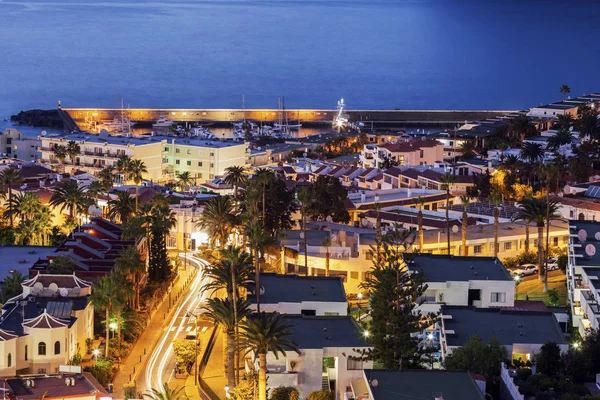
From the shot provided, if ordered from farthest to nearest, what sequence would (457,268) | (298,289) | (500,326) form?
(457,268) → (298,289) → (500,326)

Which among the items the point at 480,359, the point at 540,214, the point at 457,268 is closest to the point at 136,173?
the point at 540,214

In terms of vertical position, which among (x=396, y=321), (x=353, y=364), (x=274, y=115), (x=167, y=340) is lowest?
(x=353, y=364)

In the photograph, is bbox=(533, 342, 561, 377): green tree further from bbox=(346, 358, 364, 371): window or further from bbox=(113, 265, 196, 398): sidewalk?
bbox=(113, 265, 196, 398): sidewalk

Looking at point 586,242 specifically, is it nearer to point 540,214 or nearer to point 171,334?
point 540,214

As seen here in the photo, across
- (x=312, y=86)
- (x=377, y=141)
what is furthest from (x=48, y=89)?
(x=377, y=141)

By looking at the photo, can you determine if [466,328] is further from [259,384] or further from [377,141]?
[377,141]

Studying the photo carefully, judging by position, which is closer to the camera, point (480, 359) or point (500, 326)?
point (480, 359)
